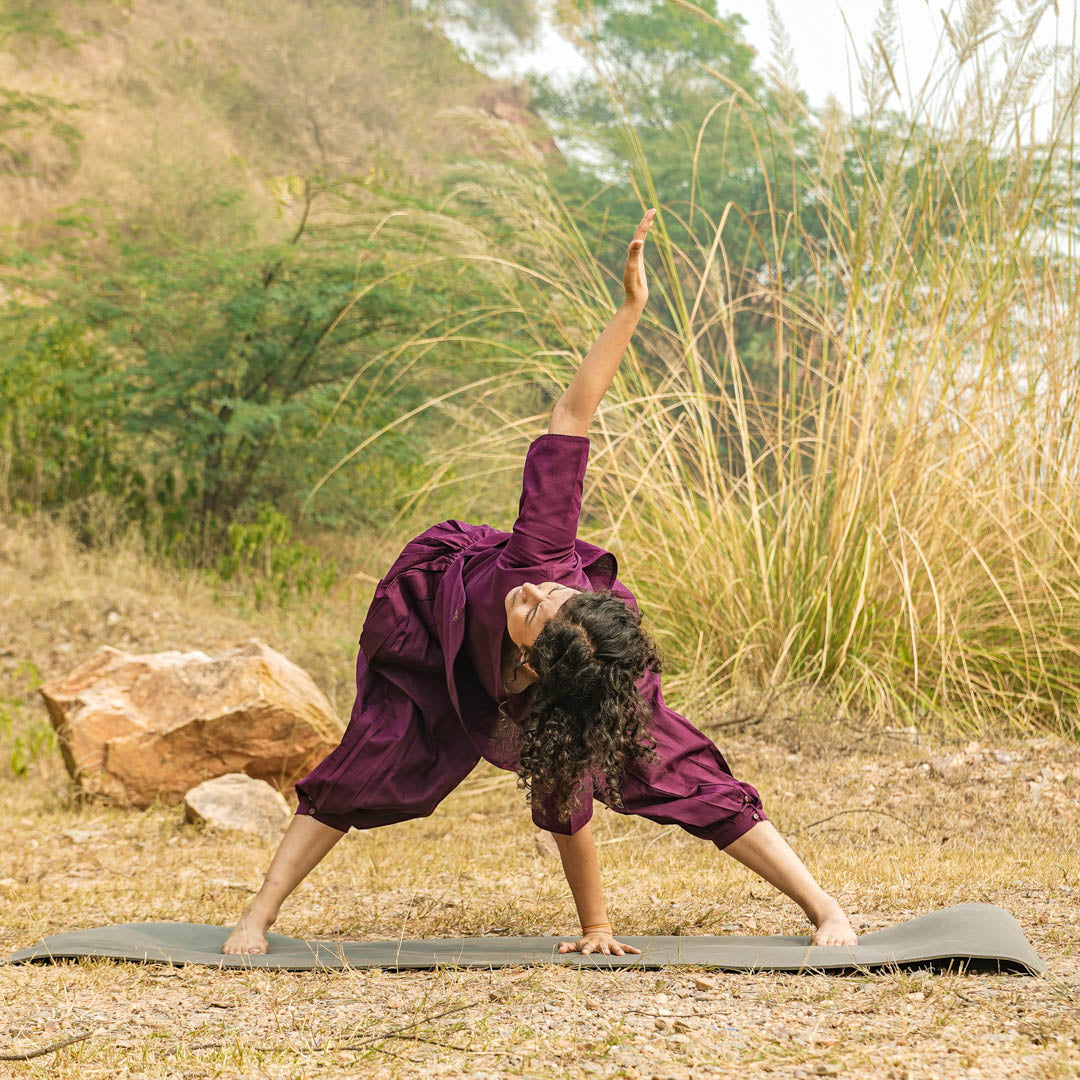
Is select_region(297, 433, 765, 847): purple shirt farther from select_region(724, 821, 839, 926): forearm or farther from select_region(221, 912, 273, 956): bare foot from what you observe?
select_region(221, 912, 273, 956): bare foot

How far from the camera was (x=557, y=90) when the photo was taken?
19.8 metres

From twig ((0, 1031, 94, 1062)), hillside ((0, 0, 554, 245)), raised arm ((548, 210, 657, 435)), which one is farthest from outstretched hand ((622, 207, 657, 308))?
hillside ((0, 0, 554, 245))

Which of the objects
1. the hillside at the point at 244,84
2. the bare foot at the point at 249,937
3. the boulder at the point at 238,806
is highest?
the hillside at the point at 244,84

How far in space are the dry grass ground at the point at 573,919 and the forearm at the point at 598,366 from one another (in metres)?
1.00

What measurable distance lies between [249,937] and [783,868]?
1047mm

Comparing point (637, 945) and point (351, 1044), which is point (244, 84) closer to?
point (637, 945)

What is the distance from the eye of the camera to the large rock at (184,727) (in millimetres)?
4254

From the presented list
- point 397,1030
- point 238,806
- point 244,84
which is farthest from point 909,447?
point 244,84

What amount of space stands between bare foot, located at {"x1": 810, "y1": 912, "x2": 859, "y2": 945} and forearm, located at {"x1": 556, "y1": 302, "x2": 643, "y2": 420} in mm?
1042

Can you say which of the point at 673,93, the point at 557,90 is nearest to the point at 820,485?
the point at 673,93

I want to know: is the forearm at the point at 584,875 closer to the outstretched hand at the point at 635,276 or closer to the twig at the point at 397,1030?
the twig at the point at 397,1030

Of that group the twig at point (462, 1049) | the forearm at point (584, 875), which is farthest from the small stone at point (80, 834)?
the twig at point (462, 1049)

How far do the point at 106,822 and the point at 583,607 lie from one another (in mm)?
2726

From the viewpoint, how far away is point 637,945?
2.32 meters
